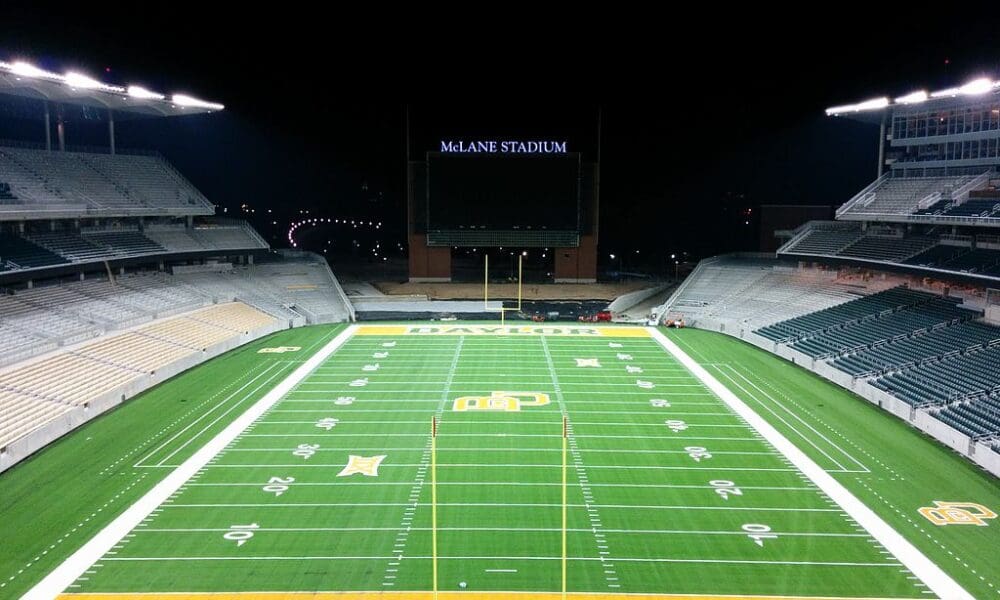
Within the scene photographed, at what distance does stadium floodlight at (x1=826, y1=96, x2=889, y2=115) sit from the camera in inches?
1298

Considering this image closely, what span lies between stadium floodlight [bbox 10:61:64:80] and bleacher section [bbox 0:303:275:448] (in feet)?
33.1

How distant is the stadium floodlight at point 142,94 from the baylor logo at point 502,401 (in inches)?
872

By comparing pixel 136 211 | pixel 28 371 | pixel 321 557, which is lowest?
pixel 321 557

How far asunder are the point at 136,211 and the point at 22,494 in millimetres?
22548

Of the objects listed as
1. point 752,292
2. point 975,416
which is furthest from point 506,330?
point 975,416

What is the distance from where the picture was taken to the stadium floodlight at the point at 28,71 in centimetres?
2552

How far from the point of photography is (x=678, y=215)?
6350cm

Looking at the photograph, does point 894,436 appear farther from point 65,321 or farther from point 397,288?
point 397,288

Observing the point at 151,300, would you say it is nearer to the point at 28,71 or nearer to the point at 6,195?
the point at 6,195

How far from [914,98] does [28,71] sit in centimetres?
3598

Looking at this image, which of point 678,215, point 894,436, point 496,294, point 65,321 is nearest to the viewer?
point 894,436

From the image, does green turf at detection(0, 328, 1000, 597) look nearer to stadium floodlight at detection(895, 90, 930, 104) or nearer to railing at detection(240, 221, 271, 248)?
stadium floodlight at detection(895, 90, 930, 104)

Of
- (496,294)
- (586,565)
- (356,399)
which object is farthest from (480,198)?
(586,565)

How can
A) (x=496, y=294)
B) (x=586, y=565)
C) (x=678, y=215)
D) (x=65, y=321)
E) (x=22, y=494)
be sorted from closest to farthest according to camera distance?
(x=586, y=565), (x=22, y=494), (x=65, y=321), (x=496, y=294), (x=678, y=215)
